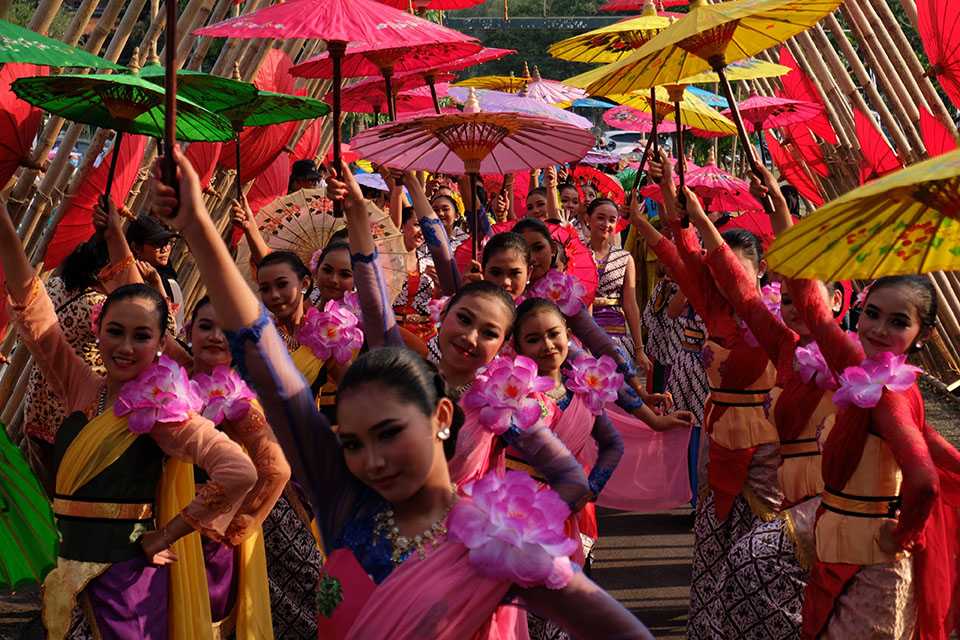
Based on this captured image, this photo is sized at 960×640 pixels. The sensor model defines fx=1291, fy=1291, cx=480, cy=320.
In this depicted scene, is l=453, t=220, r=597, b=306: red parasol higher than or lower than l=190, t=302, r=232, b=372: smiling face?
higher

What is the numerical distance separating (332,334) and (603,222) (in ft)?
12.9

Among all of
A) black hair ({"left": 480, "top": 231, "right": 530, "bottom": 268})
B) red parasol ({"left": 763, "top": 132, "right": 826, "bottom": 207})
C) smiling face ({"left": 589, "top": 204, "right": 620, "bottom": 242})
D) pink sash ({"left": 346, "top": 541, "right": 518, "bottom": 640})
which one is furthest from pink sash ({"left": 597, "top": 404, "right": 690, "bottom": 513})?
red parasol ({"left": 763, "top": 132, "right": 826, "bottom": 207})

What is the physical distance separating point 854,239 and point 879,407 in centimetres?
106

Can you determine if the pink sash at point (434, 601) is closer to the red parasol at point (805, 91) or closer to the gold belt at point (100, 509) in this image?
the gold belt at point (100, 509)

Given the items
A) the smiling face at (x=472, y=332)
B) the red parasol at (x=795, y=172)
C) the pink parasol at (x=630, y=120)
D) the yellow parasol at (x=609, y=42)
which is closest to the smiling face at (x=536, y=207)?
the pink parasol at (x=630, y=120)

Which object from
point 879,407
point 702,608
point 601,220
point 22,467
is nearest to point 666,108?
point 601,220

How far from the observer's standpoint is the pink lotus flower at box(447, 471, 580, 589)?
6.80ft

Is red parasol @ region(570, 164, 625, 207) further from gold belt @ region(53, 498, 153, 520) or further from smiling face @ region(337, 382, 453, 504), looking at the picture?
smiling face @ region(337, 382, 453, 504)

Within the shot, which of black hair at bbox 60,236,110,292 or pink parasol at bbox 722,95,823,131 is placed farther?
pink parasol at bbox 722,95,823,131

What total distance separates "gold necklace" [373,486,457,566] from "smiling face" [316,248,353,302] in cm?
287

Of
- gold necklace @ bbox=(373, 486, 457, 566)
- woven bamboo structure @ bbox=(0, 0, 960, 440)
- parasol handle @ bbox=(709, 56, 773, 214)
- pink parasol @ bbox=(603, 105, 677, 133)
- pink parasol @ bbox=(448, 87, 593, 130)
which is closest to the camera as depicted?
gold necklace @ bbox=(373, 486, 457, 566)

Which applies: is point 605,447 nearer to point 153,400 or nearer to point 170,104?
point 153,400

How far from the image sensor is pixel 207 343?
4387 millimetres

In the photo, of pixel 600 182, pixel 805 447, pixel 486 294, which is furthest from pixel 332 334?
pixel 600 182
